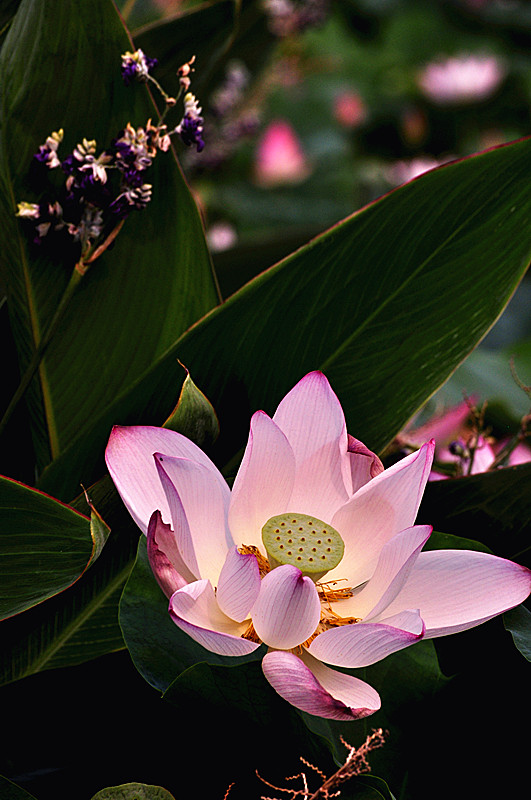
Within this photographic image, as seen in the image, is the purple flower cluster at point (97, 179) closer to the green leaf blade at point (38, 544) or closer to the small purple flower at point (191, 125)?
the small purple flower at point (191, 125)

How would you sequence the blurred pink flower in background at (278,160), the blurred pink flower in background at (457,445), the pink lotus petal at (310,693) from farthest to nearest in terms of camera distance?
the blurred pink flower in background at (278,160) → the blurred pink flower in background at (457,445) → the pink lotus petal at (310,693)

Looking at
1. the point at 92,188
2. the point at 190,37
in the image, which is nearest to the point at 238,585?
the point at 92,188

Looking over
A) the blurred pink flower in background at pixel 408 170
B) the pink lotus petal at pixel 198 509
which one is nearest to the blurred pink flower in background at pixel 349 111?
the blurred pink flower in background at pixel 408 170

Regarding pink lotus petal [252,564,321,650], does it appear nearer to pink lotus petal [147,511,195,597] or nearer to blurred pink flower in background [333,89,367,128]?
pink lotus petal [147,511,195,597]

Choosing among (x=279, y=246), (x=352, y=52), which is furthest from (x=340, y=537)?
(x=352, y=52)

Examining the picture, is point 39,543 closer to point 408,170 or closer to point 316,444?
point 316,444

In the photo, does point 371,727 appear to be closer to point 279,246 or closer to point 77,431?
point 77,431
